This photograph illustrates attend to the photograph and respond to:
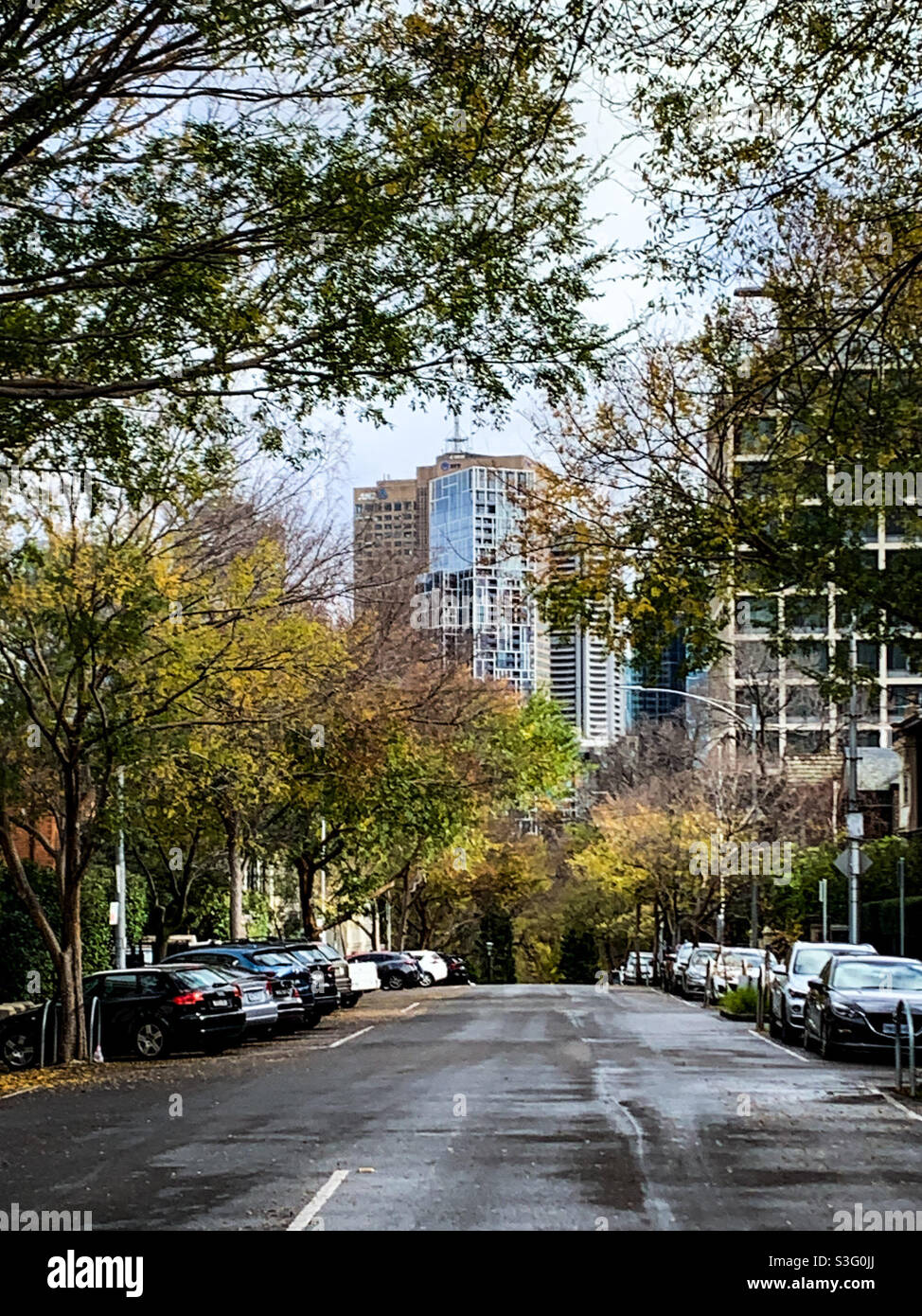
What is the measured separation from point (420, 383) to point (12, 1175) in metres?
6.69

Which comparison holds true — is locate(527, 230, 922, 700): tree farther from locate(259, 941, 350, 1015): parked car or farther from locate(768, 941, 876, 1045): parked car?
locate(259, 941, 350, 1015): parked car

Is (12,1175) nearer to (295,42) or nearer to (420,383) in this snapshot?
(420,383)

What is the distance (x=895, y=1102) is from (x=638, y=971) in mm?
50190

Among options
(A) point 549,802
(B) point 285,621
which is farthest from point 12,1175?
(A) point 549,802

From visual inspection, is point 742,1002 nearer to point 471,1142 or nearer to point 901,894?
point 901,894

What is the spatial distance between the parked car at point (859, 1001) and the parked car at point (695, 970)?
64.8ft

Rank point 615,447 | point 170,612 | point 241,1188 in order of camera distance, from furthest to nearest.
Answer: point 170,612, point 615,447, point 241,1188

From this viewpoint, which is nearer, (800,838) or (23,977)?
(23,977)

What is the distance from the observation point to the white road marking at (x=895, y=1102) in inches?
679

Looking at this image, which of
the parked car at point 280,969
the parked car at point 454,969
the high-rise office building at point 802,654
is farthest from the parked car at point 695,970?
the parked car at point 454,969

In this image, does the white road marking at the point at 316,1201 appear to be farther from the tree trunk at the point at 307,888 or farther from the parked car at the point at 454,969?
the parked car at the point at 454,969

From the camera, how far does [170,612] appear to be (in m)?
25.1

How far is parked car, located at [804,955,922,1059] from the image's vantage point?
24.1 metres

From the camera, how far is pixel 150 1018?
26.0m
